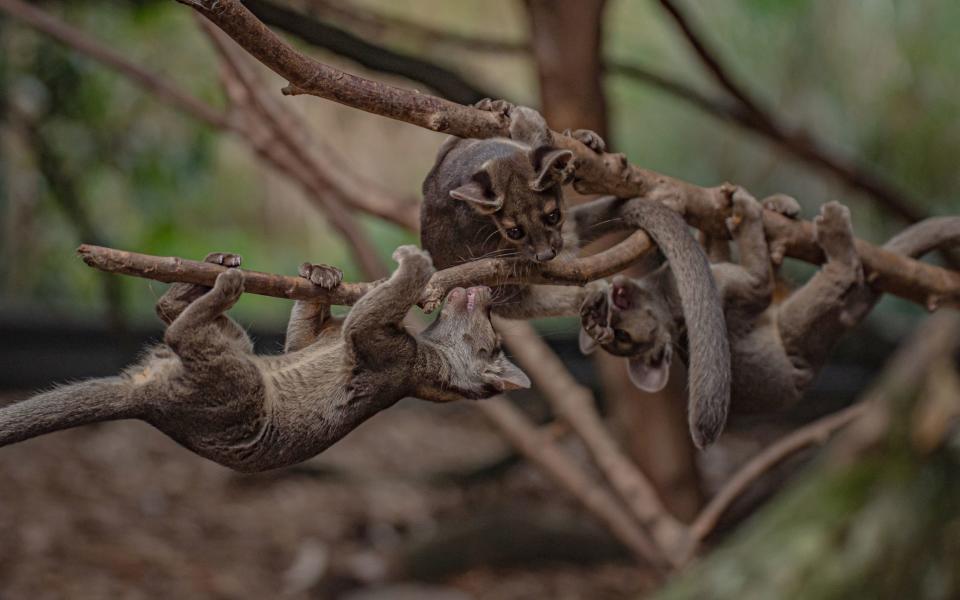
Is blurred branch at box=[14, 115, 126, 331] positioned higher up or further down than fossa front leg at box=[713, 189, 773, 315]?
further down

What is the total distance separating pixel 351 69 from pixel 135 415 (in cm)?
427

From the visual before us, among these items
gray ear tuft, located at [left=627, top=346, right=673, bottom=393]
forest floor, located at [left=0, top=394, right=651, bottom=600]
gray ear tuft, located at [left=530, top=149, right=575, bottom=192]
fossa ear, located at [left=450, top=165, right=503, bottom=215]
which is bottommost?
forest floor, located at [left=0, top=394, right=651, bottom=600]

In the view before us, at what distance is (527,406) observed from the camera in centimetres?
728

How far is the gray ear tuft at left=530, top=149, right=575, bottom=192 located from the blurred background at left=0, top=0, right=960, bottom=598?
5.11 feet

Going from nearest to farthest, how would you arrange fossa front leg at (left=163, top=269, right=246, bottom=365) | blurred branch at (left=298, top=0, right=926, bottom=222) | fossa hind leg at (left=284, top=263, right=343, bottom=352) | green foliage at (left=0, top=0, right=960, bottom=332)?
1. fossa front leg at (left=163, top=269, right=246, bottom=365)
2. fossa hind leg at (left=284, top=263, right=343, bottom=352)
3. blurred branch at (left=298, top=0, right=926, bottom=222)
4. green foliage at (left=0, top=0, right=960, bottom=332)

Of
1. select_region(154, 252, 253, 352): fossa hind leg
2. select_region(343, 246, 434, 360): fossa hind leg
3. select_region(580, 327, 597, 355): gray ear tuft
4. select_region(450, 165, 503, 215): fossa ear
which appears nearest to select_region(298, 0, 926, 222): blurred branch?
select_region(580, 327, 597, 355): gray ear tuft

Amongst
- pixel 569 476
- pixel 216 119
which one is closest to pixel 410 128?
pixel 216 119

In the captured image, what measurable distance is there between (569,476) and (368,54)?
2.13m

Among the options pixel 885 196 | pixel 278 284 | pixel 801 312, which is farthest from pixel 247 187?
pixel 278 284

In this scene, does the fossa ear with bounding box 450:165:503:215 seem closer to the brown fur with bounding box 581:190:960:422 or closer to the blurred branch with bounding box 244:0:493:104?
the brown fur with bounding box 581:190:960:422

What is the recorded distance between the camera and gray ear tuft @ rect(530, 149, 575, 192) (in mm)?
2578

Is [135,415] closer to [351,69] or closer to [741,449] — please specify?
[351,69]

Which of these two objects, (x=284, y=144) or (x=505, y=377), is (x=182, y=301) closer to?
(x=505, y=377)

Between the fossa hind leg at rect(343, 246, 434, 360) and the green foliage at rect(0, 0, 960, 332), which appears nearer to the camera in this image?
the fossa hind leg at rect(343, 246, 434, 360)
